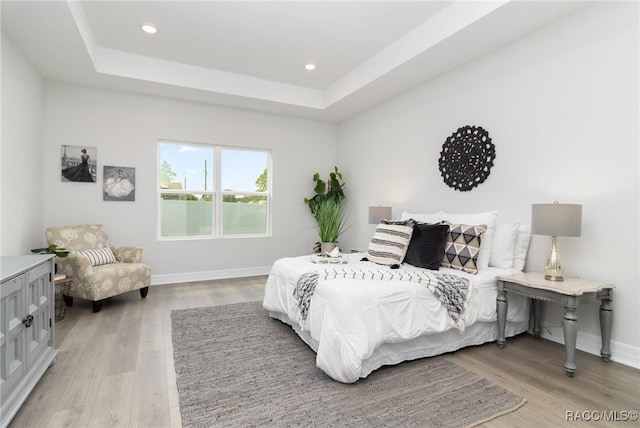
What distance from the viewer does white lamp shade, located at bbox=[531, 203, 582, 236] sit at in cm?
246

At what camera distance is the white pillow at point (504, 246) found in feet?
9.96

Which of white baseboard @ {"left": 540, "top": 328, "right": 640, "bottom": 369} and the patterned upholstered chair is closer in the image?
white baseboard @ {"left": 540, "top": 328, "right": 640, "bottom": 369}

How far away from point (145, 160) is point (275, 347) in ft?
11.4

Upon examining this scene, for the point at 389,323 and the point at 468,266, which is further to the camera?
the point at 468,266

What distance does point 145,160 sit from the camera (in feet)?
15.7

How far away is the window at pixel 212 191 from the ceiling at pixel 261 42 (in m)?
0.85

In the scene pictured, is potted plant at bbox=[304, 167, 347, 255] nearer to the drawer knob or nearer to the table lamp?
the table lamp

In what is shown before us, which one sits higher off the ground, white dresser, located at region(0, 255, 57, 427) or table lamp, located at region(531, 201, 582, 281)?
table lamp, located at region(531, 201, 582, 281)

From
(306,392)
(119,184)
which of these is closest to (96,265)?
(119,184)

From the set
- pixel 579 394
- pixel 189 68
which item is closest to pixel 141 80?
pixel 189 68

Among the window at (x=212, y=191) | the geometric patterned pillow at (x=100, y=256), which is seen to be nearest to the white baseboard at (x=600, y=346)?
the window at (x=212, y=191)

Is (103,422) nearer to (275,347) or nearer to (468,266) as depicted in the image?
(275,347)

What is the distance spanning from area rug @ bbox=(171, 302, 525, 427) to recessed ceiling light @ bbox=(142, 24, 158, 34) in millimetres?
3070

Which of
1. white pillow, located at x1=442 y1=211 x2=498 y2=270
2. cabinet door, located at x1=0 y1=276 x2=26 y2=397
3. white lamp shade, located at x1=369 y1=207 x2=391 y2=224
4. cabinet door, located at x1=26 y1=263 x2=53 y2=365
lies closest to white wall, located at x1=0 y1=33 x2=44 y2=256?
cabinet door, located at x1=26 y1=263 x2=53 y2=365
